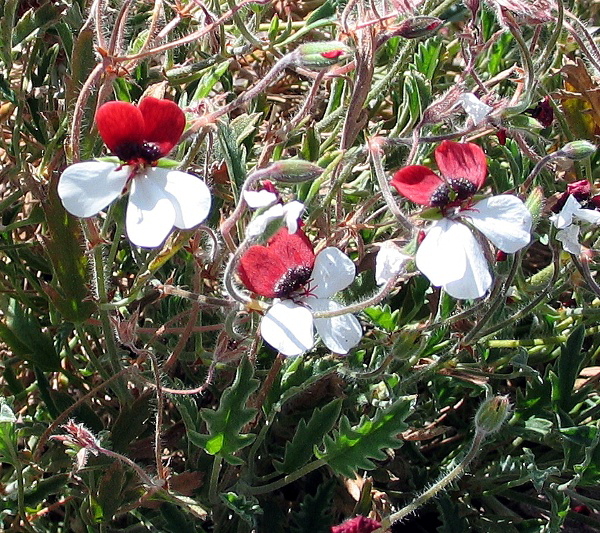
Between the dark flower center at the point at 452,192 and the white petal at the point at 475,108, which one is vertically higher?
the white petal at the point at 475,108

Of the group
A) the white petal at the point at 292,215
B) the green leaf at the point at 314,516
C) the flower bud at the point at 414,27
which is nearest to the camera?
the white petal at the point at 292,215

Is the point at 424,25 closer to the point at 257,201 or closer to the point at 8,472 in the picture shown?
the point at 257,201

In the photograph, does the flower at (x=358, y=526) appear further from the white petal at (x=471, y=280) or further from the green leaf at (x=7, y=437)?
the green leaf at (x=7, y=437)

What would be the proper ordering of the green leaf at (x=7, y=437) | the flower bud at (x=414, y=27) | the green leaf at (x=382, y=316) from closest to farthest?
the flower bud at (x=414, y=27)
the green leaf at (x=7, y=437)
the green leaf at (x=382, y=316)

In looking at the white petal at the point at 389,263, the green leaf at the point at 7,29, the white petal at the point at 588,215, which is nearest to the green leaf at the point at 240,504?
the white petal at the point at 389,263

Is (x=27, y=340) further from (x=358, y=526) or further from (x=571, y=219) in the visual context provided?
(x=571, y=219)

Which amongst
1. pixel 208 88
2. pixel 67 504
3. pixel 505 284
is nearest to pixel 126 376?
pixel 67 504
